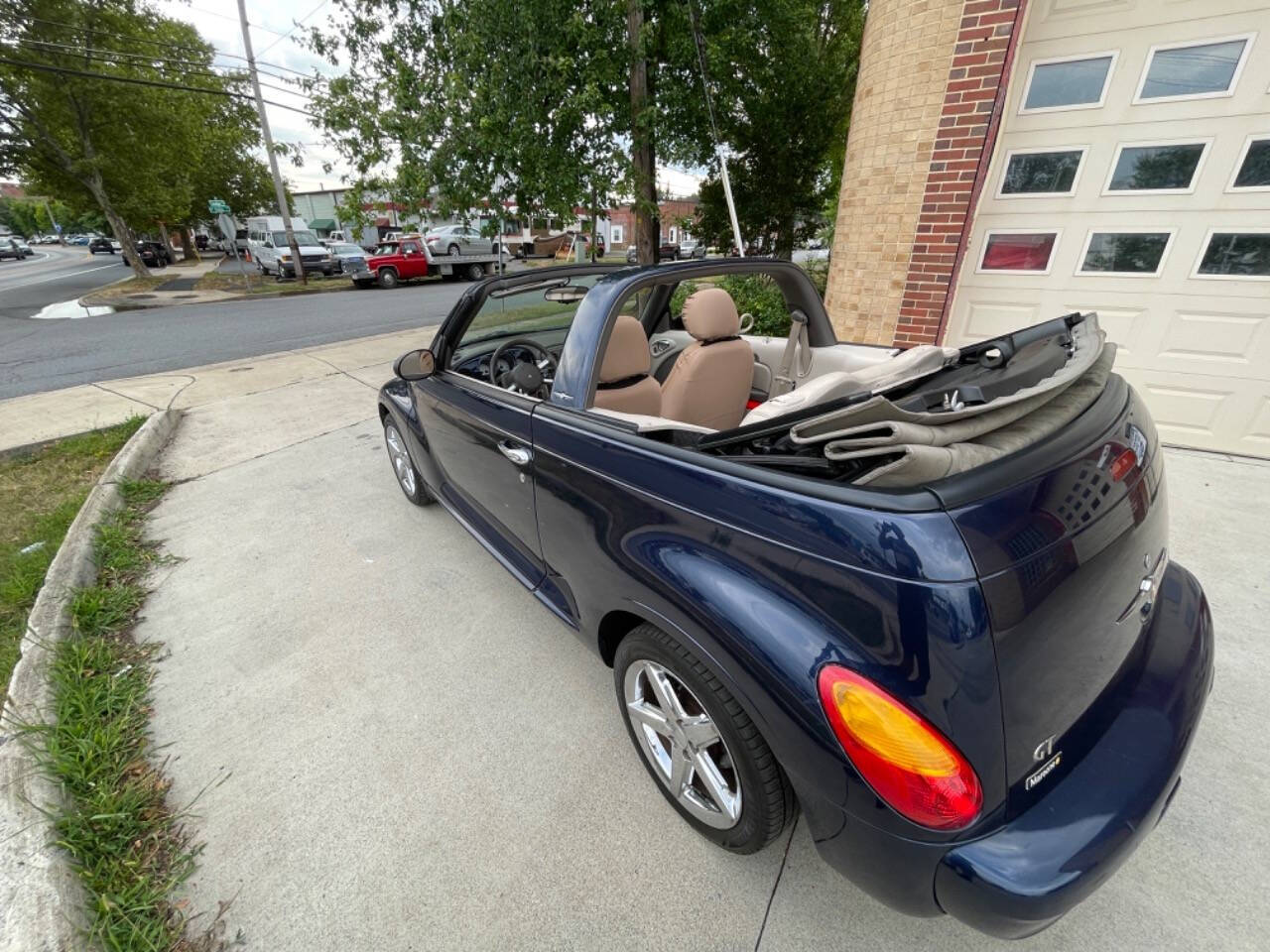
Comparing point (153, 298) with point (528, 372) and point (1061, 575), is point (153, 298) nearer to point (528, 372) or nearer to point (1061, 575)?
point (528, 372)

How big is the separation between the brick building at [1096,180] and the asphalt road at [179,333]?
9.48 m

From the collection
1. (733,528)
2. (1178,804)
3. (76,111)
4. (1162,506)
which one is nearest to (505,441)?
(733,528)

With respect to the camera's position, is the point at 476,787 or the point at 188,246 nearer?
the point at 476,787

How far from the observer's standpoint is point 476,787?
180 centimetres

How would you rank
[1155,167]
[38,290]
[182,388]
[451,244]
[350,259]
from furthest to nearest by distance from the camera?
[451,244] → [350,259] → [38,290] → [182,388] → [1155,167]

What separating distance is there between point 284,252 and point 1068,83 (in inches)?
930

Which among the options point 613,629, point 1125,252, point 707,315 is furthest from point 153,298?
point 1125,252

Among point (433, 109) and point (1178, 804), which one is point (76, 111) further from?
point (1178, 804)

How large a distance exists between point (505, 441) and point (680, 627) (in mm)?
1132

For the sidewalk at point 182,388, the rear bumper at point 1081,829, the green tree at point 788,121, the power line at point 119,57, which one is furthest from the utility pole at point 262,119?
the rear bumper at point 1081,829

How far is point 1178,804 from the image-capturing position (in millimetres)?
1664

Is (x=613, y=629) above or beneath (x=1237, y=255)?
beneath

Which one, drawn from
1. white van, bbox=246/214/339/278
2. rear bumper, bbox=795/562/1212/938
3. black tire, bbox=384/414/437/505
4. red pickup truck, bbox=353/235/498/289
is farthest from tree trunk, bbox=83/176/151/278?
rear bumper, bbox=795/562/1212/938

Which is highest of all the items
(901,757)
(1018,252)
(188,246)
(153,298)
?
(1018,252)
